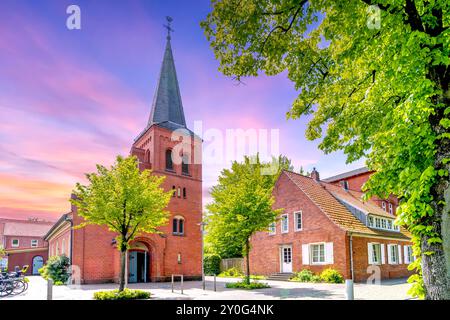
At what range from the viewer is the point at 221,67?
7992 millimetres

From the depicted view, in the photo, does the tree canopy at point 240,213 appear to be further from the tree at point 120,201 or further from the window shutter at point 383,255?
the window shutter at point 383,255

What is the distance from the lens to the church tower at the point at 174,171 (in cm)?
2703

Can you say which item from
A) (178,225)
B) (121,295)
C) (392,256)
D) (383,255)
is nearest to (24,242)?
(178,225)

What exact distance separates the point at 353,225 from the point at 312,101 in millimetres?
18140

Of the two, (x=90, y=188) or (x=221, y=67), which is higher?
(x=221, y=67)

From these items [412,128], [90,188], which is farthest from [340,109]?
[90,188]

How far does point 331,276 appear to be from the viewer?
2278 cm

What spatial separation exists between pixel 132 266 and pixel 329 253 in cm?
1482

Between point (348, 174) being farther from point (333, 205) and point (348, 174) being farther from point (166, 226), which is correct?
point (166, 226)

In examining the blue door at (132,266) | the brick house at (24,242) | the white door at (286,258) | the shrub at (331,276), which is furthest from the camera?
the brick house at (24,242)

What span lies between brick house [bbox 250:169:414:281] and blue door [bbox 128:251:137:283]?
428 inches

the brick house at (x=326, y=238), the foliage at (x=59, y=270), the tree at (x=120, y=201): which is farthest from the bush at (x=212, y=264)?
the tree at (x=120, y=201)

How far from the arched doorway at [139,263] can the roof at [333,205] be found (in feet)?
44.1
